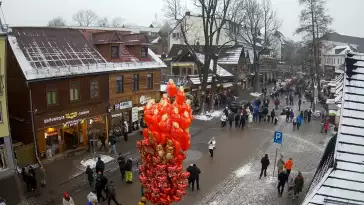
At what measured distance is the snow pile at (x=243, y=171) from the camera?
19203 millimetres

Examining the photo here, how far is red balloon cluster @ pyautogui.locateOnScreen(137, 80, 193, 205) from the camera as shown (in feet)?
26.2

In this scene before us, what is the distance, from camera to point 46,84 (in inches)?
817

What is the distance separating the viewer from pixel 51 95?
2117 centimetres

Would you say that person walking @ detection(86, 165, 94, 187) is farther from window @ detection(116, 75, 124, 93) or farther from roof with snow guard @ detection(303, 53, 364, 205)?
roof with snow guard @ detection(303, 53, 364, 205)

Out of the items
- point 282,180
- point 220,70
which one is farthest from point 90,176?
point 220,70

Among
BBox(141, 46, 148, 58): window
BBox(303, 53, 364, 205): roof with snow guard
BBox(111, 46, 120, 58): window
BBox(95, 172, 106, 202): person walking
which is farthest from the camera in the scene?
BBox(141, 46, 148, 58): window

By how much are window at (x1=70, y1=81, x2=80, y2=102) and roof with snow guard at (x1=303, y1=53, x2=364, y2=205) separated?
1733 cm

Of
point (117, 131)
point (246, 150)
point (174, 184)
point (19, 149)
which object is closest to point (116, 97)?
point (117, 131)

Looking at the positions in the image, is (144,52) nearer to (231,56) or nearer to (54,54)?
(54,54)

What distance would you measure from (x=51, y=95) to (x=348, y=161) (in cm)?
1758

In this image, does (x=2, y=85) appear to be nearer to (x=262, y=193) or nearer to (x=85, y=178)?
(x=85, y=178)

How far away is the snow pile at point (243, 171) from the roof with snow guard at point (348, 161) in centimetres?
1148

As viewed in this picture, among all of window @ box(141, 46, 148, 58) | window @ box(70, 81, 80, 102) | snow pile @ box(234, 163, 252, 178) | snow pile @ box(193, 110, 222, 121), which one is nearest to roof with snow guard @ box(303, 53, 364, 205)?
snow pile @ box(234, 163, 252, 178)

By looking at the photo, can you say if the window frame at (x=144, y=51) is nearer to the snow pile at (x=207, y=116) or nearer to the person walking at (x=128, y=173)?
the snow pile at (x=207, y=116)
